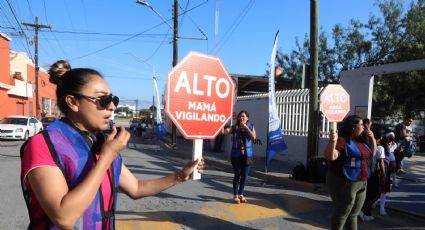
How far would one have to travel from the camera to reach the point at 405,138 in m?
9.45

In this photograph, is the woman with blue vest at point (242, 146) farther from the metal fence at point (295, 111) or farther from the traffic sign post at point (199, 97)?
the metal fence at point (295, 111)

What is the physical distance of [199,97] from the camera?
3027 millimetres

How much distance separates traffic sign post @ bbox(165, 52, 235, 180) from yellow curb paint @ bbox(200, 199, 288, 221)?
3.72m

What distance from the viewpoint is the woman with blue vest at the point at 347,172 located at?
4652 millimetres

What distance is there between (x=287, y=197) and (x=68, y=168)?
7113 millimetres

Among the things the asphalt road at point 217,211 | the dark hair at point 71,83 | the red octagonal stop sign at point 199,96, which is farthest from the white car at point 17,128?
the dark hair at point 71,83

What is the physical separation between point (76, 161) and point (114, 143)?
19 cm

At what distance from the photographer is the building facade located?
32.6 m

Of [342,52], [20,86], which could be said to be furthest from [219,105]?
[20,86]

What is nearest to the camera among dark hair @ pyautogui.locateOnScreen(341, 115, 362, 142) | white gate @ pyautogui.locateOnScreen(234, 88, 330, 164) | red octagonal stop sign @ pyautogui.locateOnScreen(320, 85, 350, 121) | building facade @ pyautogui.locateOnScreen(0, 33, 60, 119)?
dark hair @ pyautogui.locateOnScreen(341, 115, 362, 142)

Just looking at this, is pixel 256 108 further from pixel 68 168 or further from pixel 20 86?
pixel 20 86

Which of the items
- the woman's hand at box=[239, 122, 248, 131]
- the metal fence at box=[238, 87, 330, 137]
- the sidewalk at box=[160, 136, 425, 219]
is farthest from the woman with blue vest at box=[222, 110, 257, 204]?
the metal fence at box=[238, 87, 330, 137]

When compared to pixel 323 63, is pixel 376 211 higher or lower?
lower

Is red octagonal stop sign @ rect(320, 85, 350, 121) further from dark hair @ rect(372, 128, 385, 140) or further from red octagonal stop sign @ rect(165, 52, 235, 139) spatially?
red octagonal stop sign @ rect(165, 52, 235, 139)
